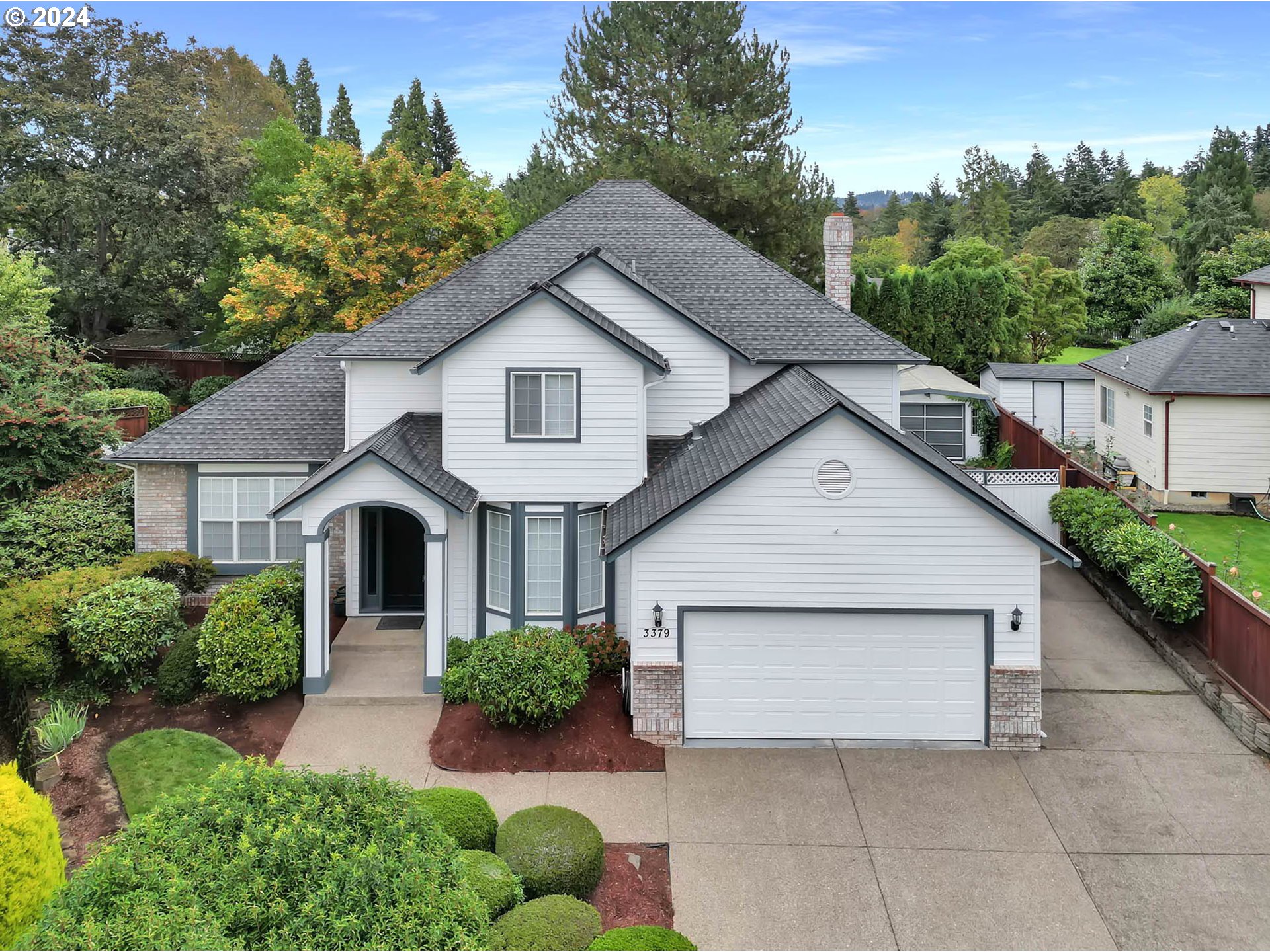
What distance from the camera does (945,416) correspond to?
3231cm

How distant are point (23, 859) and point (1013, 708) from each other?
12.0 m

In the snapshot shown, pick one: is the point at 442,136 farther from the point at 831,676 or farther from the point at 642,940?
the point at 642,940

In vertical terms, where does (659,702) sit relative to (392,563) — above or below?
below

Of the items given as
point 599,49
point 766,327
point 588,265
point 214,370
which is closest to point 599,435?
point 588,265

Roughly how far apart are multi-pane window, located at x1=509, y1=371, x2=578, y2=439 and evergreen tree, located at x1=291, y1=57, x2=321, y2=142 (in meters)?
74.6

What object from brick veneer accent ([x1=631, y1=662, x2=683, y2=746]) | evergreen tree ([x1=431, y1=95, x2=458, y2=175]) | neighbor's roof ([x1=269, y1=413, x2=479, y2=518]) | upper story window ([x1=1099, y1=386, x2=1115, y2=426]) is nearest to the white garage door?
brick veneer accent ([x1=631, y1=662, x2=683, y2=746])

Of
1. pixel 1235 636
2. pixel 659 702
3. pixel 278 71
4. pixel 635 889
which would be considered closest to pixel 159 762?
pixel 659 702

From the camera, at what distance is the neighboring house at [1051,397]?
108 feet

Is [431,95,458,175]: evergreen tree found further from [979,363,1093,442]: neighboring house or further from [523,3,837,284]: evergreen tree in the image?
[979,363,1093,442]: neighboring house

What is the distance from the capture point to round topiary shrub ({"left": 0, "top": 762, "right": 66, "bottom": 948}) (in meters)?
9.18

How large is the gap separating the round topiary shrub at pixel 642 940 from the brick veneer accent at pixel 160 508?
1397cm

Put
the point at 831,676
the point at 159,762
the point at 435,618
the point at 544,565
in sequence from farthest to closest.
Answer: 1. the point at 544,565
2. the point at 435,618
3. the point at 831,676
4. the point at 159,762

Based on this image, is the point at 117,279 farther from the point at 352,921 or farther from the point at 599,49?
the point at 352,921

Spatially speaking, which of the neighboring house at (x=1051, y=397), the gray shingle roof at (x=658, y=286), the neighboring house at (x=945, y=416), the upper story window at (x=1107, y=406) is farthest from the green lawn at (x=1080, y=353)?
the gray shingle roof at (x=658, y=286)
